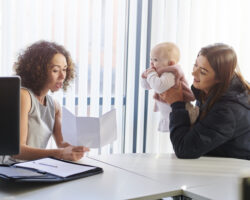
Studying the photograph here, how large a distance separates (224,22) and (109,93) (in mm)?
1135

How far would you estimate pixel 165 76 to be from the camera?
7.22ft

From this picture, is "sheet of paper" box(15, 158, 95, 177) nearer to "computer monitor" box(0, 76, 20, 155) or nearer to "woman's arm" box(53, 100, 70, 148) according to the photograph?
"computer monitor" box(0, 76, 20, 155)

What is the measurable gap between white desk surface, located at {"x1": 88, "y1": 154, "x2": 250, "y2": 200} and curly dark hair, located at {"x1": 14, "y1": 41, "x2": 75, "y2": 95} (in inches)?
19.4

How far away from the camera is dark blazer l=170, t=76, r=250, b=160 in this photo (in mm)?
1950

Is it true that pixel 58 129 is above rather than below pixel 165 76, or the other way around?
below

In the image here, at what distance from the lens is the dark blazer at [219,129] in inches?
76.8

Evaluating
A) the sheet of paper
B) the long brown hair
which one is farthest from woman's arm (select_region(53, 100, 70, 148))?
the long brown hair

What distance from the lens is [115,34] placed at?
3.14 m

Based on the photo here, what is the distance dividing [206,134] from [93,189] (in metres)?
0.73

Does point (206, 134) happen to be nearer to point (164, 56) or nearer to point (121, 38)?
point (164, 56)

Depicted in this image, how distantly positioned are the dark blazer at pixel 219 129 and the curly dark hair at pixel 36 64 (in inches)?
26.9

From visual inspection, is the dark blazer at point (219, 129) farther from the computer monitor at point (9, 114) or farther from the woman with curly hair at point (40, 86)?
the computer monitor at point (9, 114)

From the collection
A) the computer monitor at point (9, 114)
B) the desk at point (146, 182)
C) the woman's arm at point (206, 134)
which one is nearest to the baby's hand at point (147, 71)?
the woman's arm at point (206, 134)

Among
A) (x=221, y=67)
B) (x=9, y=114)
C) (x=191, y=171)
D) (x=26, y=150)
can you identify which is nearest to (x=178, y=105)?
(x=221, y=67)
